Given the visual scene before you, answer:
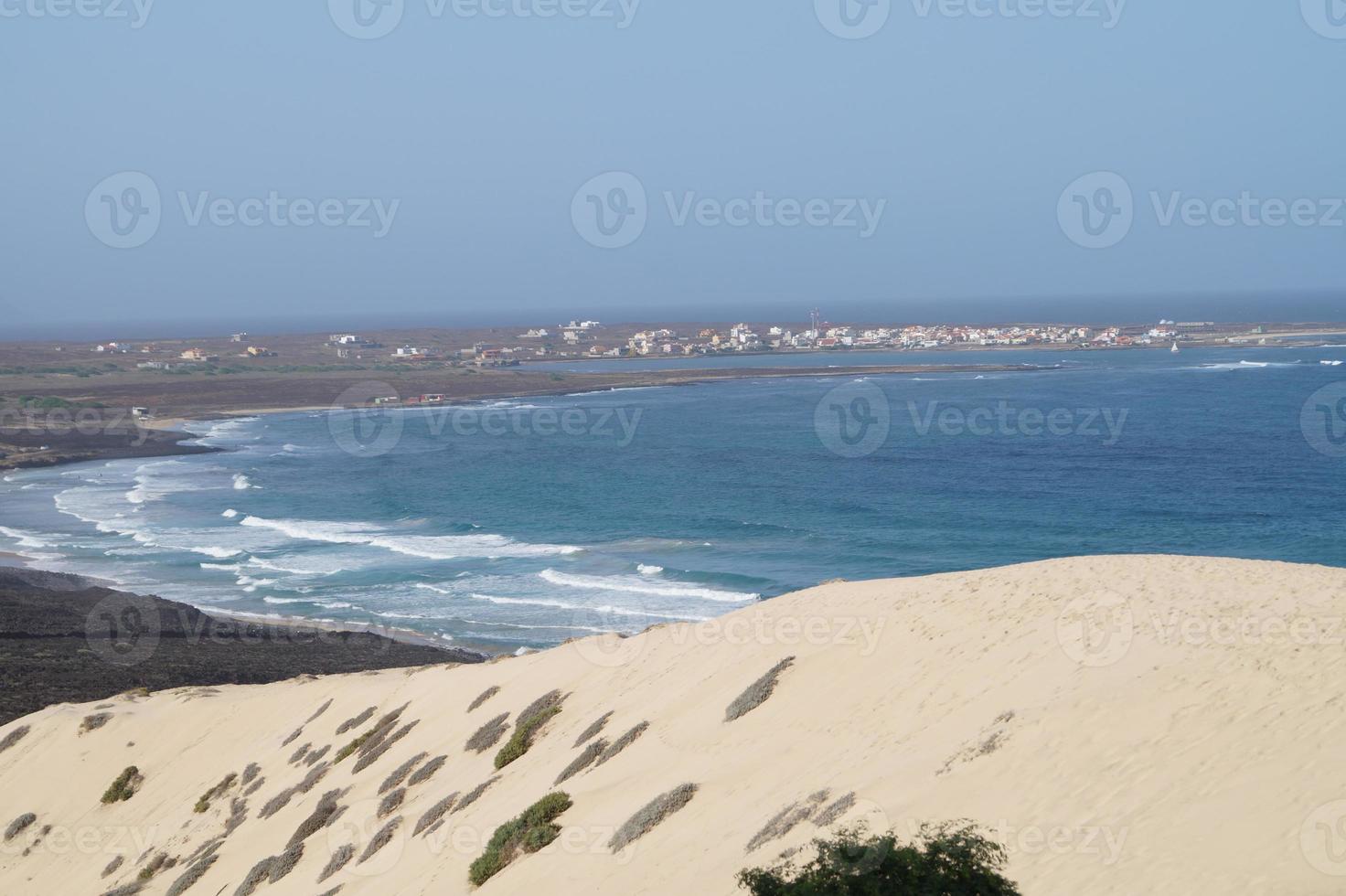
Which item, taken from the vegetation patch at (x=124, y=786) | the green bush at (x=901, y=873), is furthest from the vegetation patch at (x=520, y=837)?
the vegetation patch at (x=124, y=786)

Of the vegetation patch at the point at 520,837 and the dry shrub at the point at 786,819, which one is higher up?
the dry shrub at the point at 786,819

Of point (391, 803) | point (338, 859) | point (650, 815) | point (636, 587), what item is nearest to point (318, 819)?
point (391, 803)

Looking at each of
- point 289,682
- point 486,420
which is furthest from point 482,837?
point 486,420

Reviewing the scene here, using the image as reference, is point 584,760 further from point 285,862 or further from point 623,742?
point 285,862

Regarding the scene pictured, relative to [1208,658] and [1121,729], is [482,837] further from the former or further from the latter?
[1208,658]

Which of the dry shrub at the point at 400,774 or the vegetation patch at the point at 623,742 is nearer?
the vegetation patch at the point at 623,742

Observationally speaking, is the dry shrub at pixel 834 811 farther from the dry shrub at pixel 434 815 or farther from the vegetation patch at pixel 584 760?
the dry shrub at pixel 434 815
